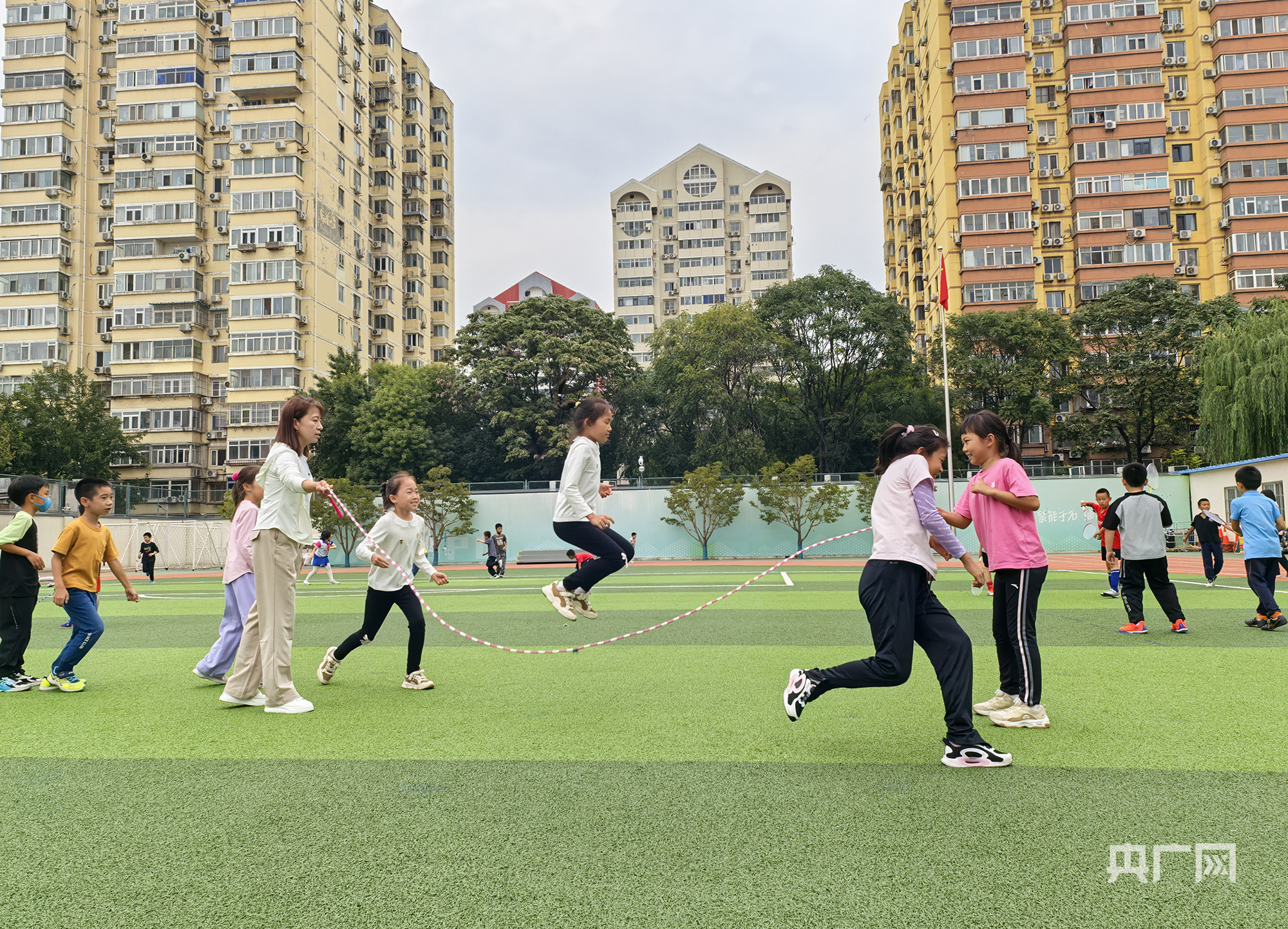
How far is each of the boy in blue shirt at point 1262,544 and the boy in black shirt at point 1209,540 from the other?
23.3 feet

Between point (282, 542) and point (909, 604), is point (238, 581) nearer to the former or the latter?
point (282, 542)

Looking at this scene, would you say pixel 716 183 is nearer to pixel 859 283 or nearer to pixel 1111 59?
pixel 1111 59

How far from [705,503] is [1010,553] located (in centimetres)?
3436

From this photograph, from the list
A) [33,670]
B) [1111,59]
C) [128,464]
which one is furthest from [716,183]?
[33,670]

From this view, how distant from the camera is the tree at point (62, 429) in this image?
4962 cm

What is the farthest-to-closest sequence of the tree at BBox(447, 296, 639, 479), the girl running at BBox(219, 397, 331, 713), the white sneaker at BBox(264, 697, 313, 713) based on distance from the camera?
the tree at BBox(447, 296, 639, 479) → the white sneaker at BBox(264, 697, 313, 713) → the girl running at BBox(219, 397, 331, 713)

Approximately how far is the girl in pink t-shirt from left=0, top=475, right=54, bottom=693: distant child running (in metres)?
7.29

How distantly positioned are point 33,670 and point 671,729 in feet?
23.3

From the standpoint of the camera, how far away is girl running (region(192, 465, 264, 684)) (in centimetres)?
763

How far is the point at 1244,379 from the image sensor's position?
33.9 meters

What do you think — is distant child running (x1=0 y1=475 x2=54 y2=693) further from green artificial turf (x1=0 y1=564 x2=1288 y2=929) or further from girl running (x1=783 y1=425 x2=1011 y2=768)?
girl running (x1=783 y1=425 x2=1011 y2=768)

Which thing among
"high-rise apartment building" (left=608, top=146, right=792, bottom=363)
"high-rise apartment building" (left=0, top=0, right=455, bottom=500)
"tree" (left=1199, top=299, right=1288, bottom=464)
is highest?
"high-rise apartment building" (left=608, top=146, right=792, bottom=363)

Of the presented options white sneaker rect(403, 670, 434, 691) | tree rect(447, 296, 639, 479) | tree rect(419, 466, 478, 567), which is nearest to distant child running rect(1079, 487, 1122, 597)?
white sneaker rect(403, 670, 434, 691)

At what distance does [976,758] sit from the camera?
4.81 meters
